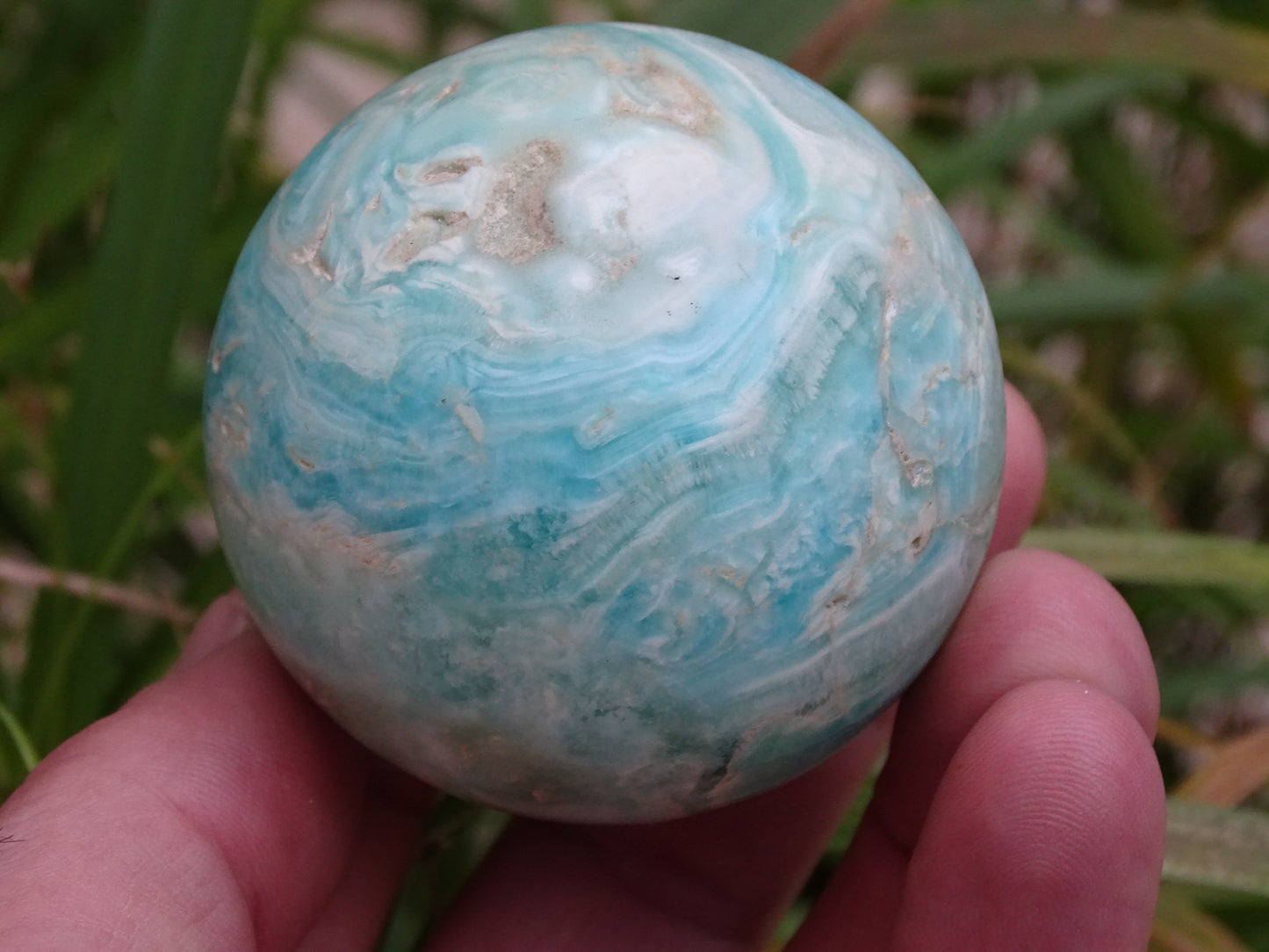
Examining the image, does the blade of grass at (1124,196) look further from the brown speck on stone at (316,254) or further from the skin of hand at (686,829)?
the brown speck on stone at (316,254)

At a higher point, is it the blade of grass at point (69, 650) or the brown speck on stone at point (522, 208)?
the brown speck on stone at point (522, 208)

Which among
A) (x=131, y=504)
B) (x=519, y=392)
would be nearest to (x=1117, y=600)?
(x=519, y=392)

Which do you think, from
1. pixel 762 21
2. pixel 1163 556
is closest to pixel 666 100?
pixel 762 21

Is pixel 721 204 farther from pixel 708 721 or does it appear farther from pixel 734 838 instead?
pixel 734 838

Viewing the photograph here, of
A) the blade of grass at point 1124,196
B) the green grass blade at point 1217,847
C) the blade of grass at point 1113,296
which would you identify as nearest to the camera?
the green grass blade at point 1217,847

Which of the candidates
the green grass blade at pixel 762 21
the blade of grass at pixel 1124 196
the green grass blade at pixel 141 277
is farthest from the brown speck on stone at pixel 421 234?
the blade of grass at pixel 1124 196

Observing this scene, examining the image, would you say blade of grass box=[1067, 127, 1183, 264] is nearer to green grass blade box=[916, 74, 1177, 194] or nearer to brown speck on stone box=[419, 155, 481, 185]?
green grass blade box=[916, 74, 1177, 194]

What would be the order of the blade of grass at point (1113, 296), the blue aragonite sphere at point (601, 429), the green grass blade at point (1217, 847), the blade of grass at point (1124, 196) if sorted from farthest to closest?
the blade of grass at point (1124, 196) < the blade of grass at point (1113, 296) < the green grass blade at point (1217, 847) < the blue aragonite sphere at point (601, 429)

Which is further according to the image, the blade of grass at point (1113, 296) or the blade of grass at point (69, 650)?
the blade of grass at point (1113, 296)
